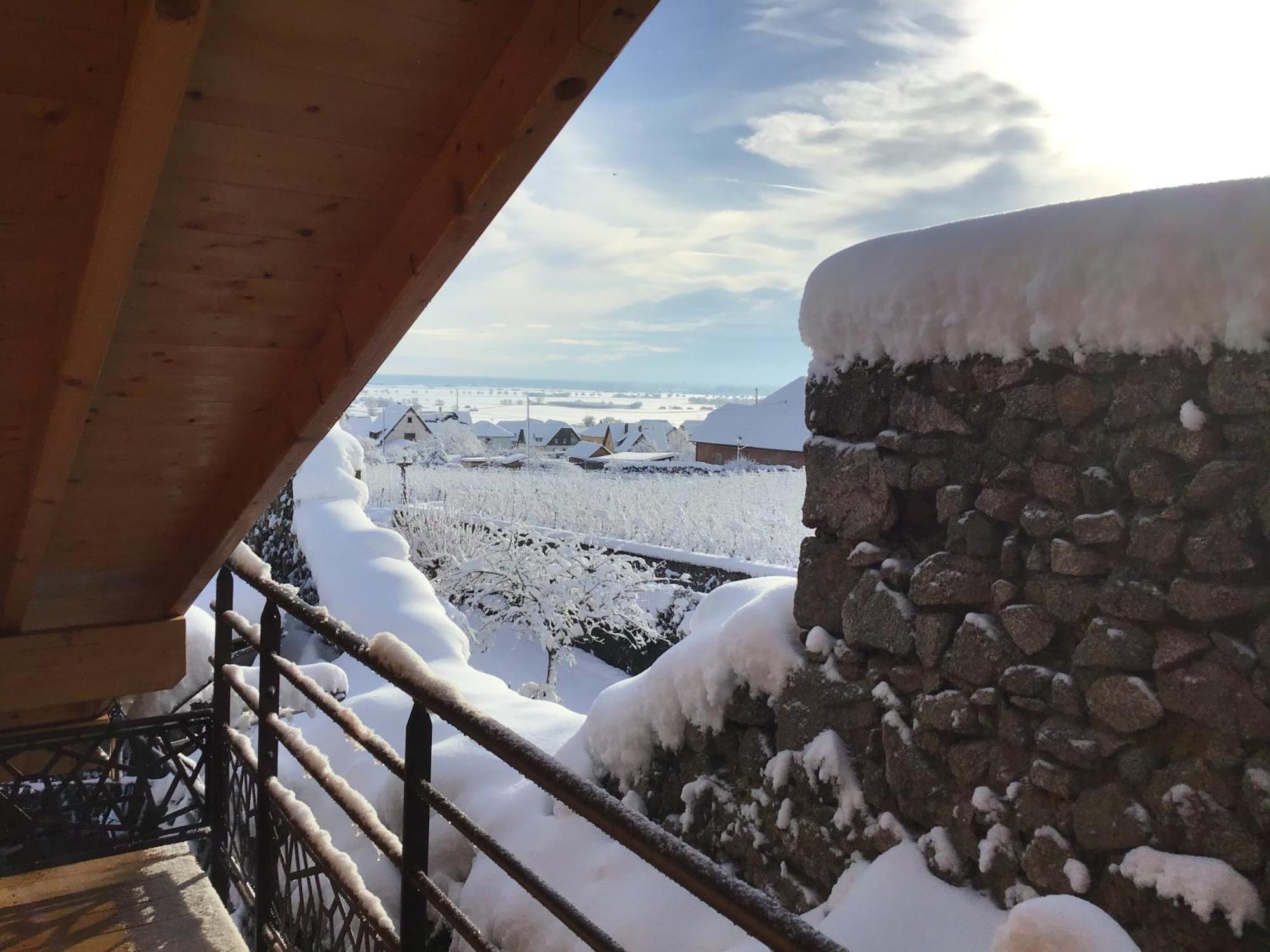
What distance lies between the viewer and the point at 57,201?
4.63ft

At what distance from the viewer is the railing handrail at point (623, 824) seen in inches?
28.5

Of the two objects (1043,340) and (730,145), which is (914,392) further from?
(730,145)

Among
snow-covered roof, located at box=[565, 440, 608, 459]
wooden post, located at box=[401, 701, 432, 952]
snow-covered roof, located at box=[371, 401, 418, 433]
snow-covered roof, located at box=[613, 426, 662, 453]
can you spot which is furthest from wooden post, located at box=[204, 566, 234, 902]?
snow-covered roof, located at box=[613, 426, 662, 453]

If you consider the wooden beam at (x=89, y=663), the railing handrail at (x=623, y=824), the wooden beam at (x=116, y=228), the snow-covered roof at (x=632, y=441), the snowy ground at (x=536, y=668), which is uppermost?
the wooden beam at (x=116, y=228)

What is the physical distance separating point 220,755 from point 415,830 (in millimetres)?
1454

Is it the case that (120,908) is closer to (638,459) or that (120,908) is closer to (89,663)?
(89,663)

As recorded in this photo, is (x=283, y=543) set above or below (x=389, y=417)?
below

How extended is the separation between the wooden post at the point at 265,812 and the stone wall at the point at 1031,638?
5.70 ft

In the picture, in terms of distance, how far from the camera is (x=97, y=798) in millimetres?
2596

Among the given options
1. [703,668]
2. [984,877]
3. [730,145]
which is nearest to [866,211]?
[730,145]

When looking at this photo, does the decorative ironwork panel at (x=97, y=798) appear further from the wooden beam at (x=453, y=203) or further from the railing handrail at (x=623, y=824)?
the railing handrail at (x=623, y=824)

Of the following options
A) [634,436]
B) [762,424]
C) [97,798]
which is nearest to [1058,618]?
[97,798]

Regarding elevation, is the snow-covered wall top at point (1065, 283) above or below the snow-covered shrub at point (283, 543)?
above

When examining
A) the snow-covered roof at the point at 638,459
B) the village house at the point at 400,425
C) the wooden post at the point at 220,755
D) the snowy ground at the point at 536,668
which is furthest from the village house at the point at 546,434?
the wooden post at the point at 220,755
